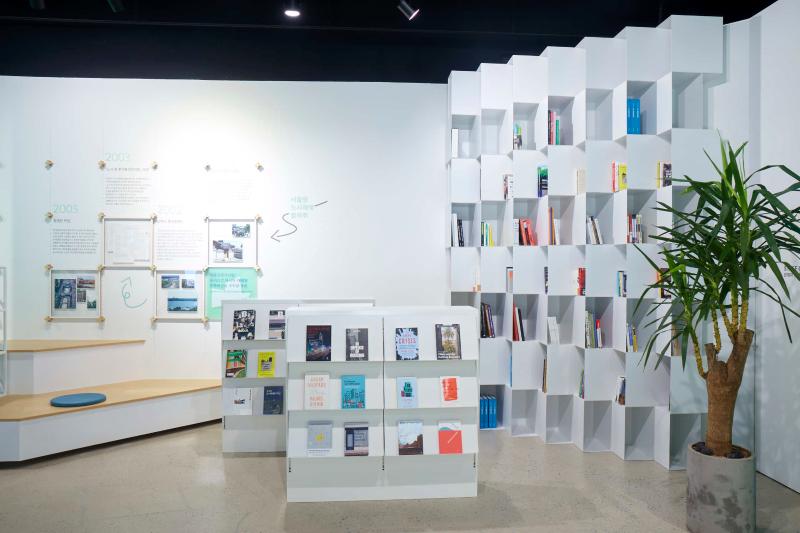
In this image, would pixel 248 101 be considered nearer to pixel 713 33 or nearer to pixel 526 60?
pixel 526 60

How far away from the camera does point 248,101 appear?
17.7ft

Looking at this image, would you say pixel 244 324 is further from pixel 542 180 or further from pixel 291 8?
pixel 542 180

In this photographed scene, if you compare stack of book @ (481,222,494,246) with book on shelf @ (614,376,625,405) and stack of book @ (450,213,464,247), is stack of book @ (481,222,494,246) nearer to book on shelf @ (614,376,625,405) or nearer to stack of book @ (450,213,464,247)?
stack of book @ (450,213,464,247)

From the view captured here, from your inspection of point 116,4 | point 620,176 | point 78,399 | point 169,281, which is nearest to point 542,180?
point 620,176

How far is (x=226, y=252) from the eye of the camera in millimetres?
5352

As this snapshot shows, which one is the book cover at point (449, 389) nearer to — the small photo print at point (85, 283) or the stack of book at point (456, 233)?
the stack of book at point (456, 233)

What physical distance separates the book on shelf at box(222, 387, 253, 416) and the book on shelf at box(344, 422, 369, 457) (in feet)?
3.93

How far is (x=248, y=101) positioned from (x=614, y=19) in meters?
3.62

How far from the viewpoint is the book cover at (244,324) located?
4.28 meters

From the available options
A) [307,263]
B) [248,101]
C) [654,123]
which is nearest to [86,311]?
[307,263]

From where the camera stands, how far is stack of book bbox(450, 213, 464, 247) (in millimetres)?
5074

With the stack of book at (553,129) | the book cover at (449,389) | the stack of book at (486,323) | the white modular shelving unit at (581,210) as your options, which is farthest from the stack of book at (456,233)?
the book cover at (449,389)

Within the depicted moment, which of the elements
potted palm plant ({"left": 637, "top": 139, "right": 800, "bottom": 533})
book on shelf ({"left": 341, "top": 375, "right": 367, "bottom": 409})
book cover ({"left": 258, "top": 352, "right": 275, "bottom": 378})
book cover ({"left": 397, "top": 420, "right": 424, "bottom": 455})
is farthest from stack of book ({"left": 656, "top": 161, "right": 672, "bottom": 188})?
book cover ({"left": 258, "top": 352, "right": 275, "bottom": 378})

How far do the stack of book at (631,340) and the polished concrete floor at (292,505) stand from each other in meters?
0.87
